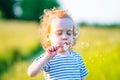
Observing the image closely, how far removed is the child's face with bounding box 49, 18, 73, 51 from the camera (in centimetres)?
291

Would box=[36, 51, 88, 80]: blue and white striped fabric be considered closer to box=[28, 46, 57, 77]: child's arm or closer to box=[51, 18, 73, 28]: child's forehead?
box=[28, 46, 57, 77]: child's arm

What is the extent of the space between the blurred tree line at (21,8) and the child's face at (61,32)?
3520 mm

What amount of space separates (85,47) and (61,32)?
6.74 ft

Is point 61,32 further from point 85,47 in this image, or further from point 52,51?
point 85,47

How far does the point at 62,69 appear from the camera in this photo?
2.96 meters

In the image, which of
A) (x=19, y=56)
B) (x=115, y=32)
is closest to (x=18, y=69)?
(x=19, y=56)

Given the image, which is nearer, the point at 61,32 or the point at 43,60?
the point at 43,60

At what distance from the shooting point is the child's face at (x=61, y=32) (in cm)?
291

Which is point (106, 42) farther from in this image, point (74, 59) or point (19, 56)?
point (74, 59)

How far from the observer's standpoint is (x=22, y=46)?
599 cm

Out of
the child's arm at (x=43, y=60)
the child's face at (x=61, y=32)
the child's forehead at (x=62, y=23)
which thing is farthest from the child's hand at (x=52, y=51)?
→ the child's forehead at (x=62, y=23)

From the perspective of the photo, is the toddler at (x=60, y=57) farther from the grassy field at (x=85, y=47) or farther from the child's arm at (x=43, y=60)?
the grassy field at (x=85, y=47)

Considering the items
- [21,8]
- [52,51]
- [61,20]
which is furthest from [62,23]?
[21,8]

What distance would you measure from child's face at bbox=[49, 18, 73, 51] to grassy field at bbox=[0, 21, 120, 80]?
3.73 ft
